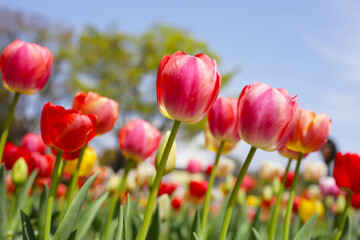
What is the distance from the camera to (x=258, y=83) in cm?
74

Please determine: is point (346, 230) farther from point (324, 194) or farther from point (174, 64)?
point (324, 194)

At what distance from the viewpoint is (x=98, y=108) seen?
104 centimetres

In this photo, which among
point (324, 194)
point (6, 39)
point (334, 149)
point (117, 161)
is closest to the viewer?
point (324, 194)

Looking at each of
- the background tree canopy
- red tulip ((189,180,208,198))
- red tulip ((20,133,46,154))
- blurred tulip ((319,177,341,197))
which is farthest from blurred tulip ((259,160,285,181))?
the background tree canopy

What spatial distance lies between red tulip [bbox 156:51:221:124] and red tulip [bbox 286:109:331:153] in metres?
0.40

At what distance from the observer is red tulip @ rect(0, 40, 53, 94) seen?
3.75 ft

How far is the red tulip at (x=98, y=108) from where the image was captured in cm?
104

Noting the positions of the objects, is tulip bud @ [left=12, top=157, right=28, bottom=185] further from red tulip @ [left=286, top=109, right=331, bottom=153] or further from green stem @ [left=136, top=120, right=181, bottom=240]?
red tulip @ [left=286, top=109, right=331, bottom=153]

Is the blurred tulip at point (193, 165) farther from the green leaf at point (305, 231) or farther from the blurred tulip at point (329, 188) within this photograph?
the green leaf at point (305, 231)


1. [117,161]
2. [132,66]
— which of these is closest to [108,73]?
[132,66]

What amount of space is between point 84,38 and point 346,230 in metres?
21.2

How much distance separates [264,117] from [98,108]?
0.52 meters

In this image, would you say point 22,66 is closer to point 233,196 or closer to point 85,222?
point 85,222

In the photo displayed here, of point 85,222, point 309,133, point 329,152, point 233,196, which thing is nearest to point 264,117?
point 233,196
